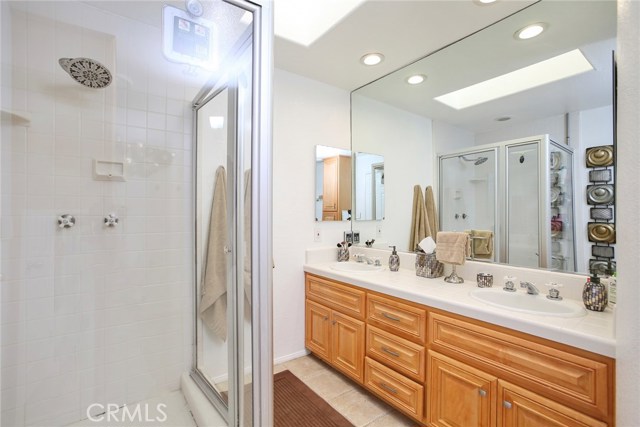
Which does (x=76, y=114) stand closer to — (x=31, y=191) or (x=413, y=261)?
(x=31, y=191)

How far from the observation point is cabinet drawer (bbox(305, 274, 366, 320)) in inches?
76.0

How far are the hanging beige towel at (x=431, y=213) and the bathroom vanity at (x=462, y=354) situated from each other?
0.38 metres

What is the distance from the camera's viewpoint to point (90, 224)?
152 centimetres

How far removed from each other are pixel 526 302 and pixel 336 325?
3.98ft

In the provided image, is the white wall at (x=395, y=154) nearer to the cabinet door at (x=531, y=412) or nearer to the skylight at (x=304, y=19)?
the skylight at (x=304, y=19)

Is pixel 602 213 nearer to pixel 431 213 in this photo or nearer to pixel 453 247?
pixel 453 247

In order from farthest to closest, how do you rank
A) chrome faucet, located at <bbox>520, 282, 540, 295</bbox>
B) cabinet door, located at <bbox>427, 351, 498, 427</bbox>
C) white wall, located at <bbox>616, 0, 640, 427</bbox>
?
chrome faucet, located at <bbox>520, 282, 540, 295</bbox> < cabinet door, located at <bbox>427, 351, 498, 427</bbox> < white wall, located at <bbox>616, 0, 640, 427</bbox>

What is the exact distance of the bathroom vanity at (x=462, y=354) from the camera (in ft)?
3.43

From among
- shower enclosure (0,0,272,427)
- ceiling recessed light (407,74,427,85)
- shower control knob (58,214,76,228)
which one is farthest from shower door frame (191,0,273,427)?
ceiling recessed light (407,74,427,85)

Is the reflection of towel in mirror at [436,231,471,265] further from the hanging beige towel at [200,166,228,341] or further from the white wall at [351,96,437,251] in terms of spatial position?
the hanging beige towel at [200,166,228,341]

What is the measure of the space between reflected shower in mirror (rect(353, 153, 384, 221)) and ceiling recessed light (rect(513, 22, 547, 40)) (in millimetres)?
1241

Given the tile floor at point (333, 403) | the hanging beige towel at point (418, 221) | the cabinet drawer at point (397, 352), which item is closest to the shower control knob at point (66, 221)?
the tile floor at point (333, 403)

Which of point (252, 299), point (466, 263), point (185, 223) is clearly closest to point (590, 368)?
point (466, 263)

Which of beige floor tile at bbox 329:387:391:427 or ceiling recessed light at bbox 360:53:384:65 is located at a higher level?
ceiling recessed light at bbox 360:53:384:65
